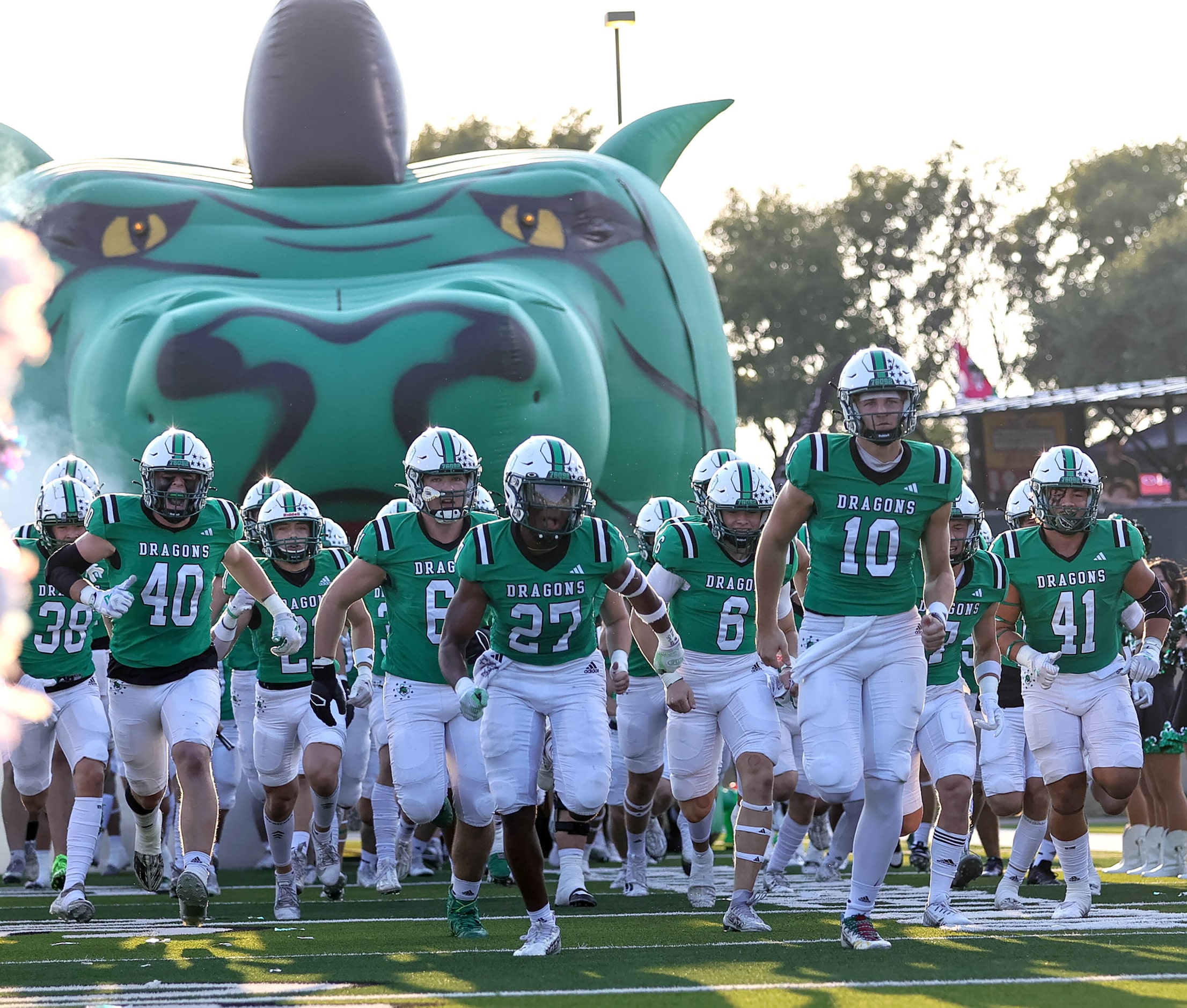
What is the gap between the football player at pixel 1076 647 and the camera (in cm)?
789

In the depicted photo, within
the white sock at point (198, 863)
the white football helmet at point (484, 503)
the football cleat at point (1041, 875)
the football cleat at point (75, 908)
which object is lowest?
the football cleat at point (1041, 875)

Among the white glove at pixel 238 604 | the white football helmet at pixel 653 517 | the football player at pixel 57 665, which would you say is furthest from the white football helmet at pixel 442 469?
the white football helmet at pixel 653 517

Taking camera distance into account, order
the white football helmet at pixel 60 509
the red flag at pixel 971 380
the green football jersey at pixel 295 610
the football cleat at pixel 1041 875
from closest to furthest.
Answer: the green football jersey at pixel 295 610
the white football helmet at pixel 60 509
the football cleat at pixel 1041 875
the red flag at pixel 971 380

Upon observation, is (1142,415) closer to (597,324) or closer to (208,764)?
(597,324)

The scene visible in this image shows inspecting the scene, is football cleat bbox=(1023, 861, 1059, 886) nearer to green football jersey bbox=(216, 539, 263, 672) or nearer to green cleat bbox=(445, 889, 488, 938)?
green cleat bbox=(445, 889, 488, 938)

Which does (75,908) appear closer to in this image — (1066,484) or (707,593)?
(707,593)

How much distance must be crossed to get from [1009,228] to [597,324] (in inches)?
1107

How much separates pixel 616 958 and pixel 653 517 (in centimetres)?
478

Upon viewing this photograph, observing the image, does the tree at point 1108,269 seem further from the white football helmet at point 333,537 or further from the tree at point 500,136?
the white football helmet at point 333,537

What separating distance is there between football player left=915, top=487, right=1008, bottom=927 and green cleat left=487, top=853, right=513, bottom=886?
298cm

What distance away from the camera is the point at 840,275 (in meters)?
40.6

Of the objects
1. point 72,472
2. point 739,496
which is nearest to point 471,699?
point 739,496

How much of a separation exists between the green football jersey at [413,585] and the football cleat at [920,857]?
4175 mm

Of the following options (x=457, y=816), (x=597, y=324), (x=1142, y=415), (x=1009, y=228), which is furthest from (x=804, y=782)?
(x=1009, y=228)
